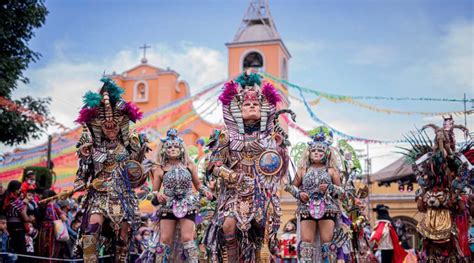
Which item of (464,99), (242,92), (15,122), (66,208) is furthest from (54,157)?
(242,92)

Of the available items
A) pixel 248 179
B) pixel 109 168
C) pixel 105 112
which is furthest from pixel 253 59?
pixel 248 179

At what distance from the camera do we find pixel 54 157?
78.2 feet

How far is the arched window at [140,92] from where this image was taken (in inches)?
1513

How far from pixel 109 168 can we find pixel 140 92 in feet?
102

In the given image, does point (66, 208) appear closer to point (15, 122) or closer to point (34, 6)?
point (15, 122)

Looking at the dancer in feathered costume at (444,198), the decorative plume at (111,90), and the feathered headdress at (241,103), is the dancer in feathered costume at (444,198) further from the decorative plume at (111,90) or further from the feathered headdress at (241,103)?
the decorative plume at (111,90)

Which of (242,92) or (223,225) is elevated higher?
(242,92)

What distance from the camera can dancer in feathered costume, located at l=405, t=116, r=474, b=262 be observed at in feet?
30.2

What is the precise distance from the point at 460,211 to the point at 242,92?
3.68 meters

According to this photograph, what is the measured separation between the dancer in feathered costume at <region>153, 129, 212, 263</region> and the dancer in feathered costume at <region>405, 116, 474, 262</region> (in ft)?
11.1

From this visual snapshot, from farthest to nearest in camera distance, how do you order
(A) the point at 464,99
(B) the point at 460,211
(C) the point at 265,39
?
(C) the point at 265,39
(A) the point at 464,99
(B) the point at 460,211

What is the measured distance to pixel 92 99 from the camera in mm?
8375

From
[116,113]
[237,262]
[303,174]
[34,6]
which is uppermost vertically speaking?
[34,6]

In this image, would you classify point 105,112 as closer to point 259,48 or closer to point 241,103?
point 241,103
